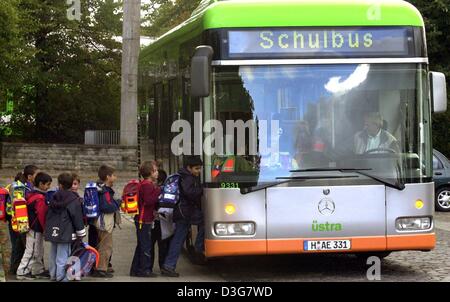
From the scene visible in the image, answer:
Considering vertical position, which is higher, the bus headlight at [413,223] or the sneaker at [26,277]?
the bus headlight at [413,223]

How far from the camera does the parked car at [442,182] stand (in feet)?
66.0

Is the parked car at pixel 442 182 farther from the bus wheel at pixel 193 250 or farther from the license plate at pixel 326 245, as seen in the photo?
the license plate at pixel 326 245

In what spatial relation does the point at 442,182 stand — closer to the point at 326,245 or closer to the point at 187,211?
the point at 326,245

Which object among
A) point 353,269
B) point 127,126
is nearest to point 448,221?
point 353,269

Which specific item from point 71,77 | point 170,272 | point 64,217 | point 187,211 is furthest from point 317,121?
point 71,77

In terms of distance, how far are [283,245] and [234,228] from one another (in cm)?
58

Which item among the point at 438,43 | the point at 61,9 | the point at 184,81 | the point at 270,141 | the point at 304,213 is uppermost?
the point at 61,9

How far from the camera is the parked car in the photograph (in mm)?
20105

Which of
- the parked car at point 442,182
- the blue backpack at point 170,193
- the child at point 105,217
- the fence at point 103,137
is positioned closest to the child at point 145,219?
the blue backpack at point 170,193

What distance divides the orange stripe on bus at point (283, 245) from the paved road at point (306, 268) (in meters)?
0.59

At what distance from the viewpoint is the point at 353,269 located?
35.7ft

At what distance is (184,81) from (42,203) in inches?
99.9

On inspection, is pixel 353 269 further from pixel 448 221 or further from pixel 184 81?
pixel 448 221

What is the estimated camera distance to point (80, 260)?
9.82 m
